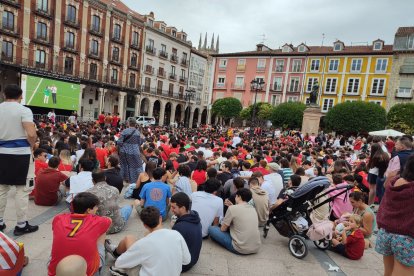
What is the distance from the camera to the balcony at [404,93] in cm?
3897

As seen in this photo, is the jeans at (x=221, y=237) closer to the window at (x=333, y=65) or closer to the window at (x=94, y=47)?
the window at (x=94, y=47)

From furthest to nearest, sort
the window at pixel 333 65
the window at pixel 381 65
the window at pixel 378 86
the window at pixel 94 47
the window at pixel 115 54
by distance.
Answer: the window at pixel 333 65 < the window at pixel 378 86 < the window at pixel 381 65 < the window at pixel 115 54 < the window at pixel 94 47

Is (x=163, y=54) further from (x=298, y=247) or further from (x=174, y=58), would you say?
(x=298, y=247)

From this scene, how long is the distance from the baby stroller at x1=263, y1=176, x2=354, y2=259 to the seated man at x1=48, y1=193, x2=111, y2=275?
3223mm

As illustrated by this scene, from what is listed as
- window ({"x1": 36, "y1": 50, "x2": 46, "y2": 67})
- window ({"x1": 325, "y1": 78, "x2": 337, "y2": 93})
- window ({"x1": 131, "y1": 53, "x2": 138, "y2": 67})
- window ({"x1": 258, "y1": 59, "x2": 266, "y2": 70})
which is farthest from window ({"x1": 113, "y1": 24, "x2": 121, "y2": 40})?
window ({"x1": 325, "y1": 78, "x2": 337, "y2": 93})

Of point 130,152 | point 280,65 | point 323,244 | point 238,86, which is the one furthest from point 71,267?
point 238,86

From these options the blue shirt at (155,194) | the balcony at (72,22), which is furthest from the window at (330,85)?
the blue shirt at (155,194)

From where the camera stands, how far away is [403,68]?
39.2 m

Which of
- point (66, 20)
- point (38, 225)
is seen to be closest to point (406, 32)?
point (66, 20)

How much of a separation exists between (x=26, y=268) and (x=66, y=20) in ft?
119

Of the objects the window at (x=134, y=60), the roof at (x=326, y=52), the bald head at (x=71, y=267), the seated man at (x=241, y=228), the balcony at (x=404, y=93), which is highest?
the roof at (x=326, y=52)

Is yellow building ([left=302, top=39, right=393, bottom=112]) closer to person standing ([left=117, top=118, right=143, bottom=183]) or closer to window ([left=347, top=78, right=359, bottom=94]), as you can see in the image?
window ([left=347, top=78, right=359, bottom=94])

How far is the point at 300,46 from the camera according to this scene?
48000 millimetres

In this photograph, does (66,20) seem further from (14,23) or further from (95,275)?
(95,275)
